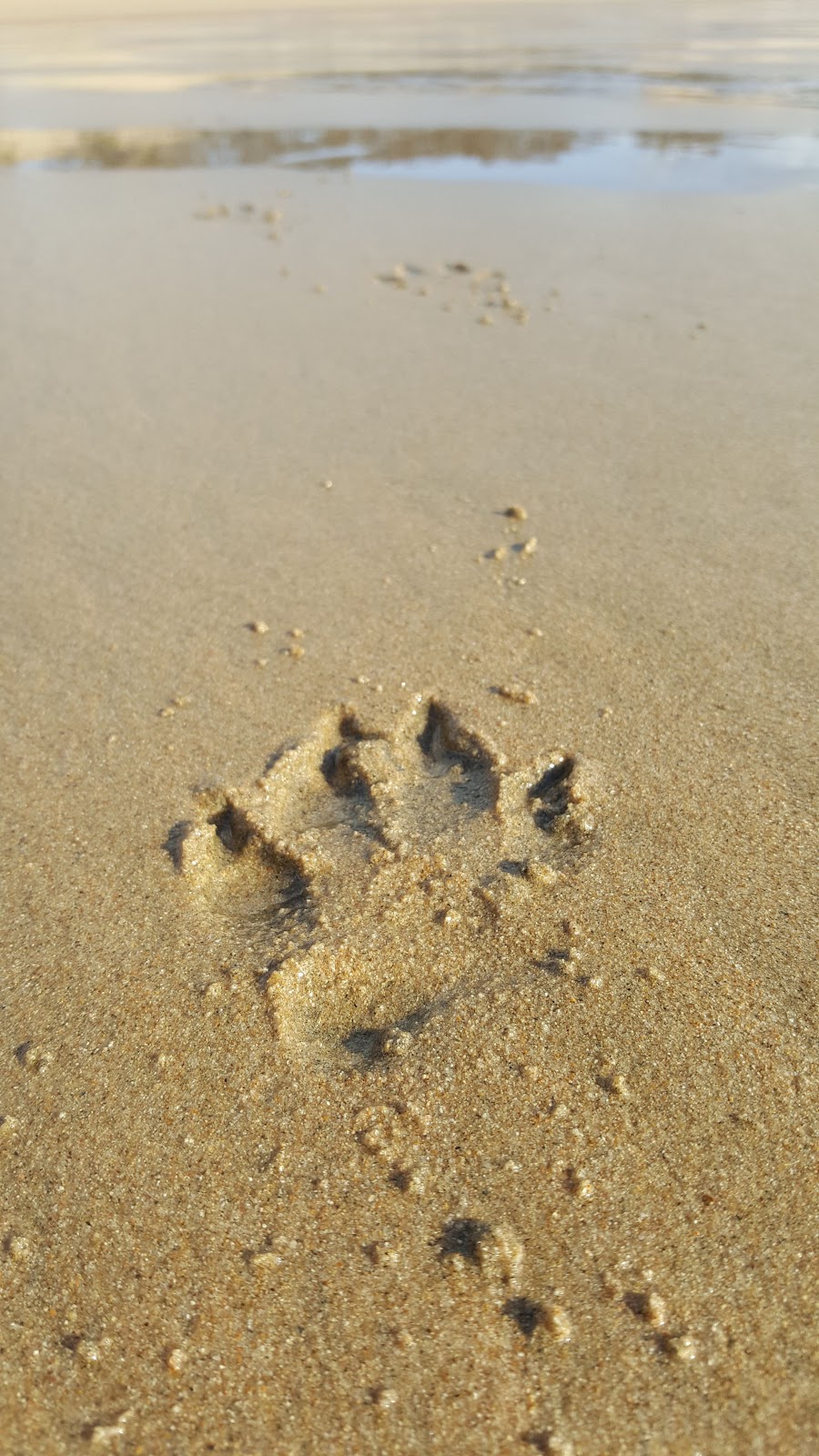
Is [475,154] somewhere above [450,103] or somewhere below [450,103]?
below

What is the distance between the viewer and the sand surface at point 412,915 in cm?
105

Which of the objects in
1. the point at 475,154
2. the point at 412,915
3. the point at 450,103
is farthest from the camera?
the point at 450,103

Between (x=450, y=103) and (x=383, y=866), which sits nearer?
(x=383, y=866)

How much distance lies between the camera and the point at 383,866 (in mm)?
1572

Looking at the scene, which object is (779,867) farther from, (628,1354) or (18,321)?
(18,321)

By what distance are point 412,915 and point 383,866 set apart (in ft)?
0.35

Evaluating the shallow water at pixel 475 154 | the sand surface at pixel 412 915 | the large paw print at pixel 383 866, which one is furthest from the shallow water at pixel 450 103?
the large paw print at pixel 383 866

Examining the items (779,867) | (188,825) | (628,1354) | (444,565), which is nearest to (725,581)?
(444,565)

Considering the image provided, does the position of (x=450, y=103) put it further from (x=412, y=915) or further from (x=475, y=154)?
(x=412, y=915)

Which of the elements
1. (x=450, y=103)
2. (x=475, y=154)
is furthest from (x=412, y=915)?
(x=450, y=103)

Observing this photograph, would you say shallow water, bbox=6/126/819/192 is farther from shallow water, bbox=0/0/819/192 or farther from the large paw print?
the large paw print

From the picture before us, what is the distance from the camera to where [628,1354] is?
104 cm

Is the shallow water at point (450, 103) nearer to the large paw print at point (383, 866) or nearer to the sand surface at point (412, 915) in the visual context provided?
the sand surface at point (412, 915)

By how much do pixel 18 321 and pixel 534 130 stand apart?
227 inches
